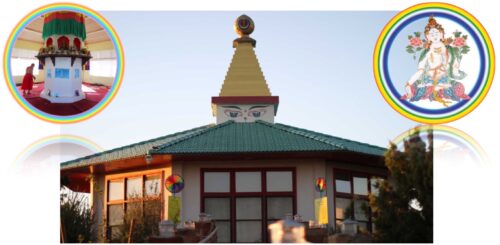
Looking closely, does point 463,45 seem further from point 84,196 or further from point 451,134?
point 84,196

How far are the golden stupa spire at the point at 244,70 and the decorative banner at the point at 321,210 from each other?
19.8 feet

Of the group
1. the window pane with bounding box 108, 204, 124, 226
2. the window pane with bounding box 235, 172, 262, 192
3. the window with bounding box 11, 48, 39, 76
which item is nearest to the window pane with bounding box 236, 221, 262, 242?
the window pane with bounding box 235, 172, 262, 192

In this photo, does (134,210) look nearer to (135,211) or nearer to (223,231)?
(135,211)

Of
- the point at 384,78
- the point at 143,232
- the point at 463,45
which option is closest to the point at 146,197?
the point at 143,232

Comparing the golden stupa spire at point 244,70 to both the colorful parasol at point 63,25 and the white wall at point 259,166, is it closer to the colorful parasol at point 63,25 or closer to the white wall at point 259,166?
the white wall at point 259,166

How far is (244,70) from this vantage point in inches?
1075

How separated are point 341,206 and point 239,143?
3675 millimetres

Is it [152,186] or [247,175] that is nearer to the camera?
[247,175]

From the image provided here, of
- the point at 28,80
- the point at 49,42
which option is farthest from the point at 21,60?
the point at 49,42

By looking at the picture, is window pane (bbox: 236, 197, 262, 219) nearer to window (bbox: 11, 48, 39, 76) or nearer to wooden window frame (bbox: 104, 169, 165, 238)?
wooden window frame (bbox: 104, 169, 165, 238)

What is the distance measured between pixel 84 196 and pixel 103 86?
7.83 m

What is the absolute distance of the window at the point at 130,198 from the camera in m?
22.7

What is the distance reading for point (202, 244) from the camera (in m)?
17.6

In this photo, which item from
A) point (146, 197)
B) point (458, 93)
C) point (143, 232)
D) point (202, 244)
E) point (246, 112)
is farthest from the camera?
point (246, 112)
